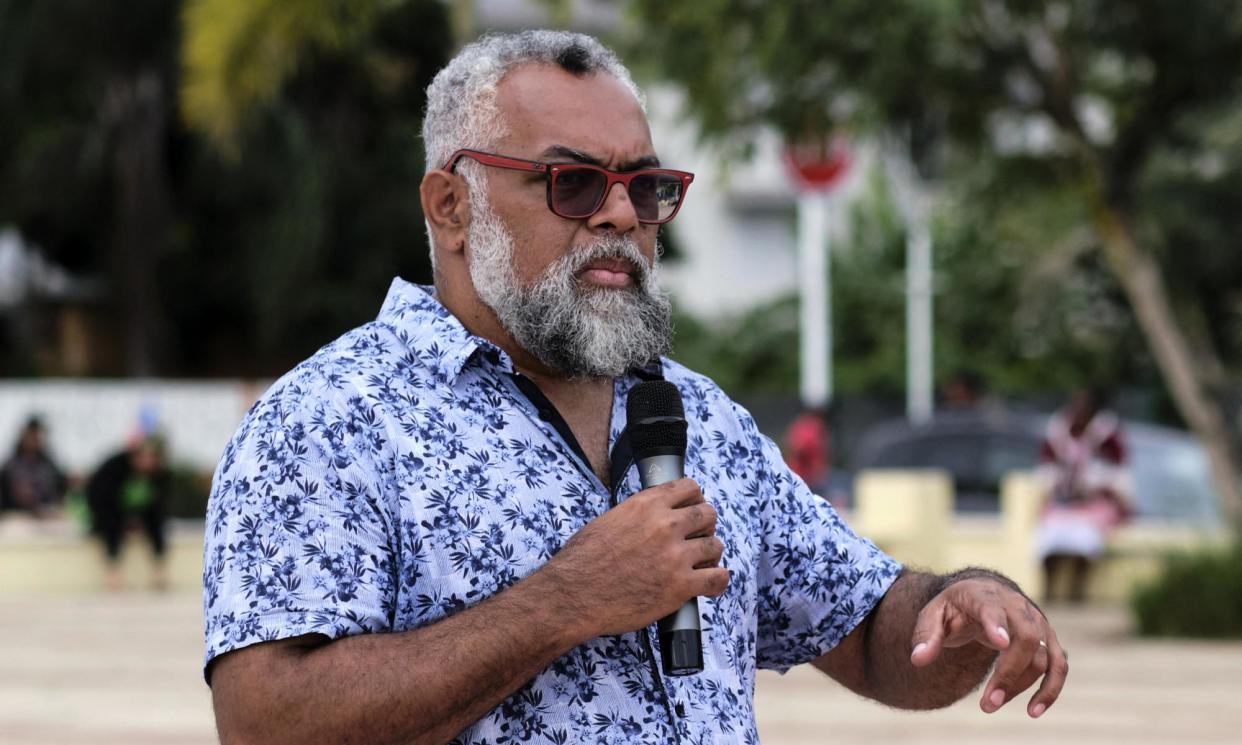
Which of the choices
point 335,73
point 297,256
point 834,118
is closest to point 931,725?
point 834,118

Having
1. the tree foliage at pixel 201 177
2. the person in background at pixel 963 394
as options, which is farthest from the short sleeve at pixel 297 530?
the tree foliage at pixel 201 177

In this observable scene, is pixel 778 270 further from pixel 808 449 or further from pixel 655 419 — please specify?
pixel 655 419

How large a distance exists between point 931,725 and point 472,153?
732 centimetres

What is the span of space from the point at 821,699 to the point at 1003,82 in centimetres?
443

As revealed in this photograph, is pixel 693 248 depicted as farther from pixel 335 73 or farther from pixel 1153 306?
pixel 1153 306

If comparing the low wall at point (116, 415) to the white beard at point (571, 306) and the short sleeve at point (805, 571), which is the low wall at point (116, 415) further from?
the white beard at point (571, 306)

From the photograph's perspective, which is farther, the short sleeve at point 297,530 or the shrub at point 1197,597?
the shrub at point 1197,597

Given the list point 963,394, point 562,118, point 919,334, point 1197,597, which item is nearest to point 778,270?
point 919,334

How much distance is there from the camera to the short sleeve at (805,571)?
3.19 m

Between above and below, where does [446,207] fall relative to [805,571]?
above

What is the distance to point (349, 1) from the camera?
46.6ft

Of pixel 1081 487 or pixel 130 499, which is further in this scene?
pixel 130 499

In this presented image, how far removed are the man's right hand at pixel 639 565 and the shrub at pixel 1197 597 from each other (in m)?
11.3

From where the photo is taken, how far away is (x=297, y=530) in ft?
8.55
